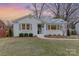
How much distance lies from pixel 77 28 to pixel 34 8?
19.7 inches

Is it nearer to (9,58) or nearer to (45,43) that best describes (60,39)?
(45,43)

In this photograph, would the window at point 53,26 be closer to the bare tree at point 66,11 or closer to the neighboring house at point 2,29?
the bare tree at point 66,11

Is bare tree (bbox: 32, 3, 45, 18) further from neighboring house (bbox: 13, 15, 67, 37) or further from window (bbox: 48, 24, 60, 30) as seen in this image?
window (bbox: 48, 24, 60, 30)

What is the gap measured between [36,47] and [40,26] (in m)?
0.23

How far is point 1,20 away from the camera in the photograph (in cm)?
558

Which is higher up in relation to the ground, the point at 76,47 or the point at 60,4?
the point at 60,4

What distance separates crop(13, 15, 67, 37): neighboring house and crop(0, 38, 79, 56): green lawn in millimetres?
85

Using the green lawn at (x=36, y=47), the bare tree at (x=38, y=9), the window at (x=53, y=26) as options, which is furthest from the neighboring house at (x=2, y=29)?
the window at (x=53, y=26)

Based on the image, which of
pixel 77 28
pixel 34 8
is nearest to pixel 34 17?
pixel 34 8

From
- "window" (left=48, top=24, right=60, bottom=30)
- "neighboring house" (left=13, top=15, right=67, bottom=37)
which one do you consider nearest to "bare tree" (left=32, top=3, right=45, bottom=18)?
"neighboring house" (left=13, top=15, right=67, bottom=37)

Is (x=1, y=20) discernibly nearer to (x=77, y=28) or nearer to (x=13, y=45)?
(x=13, y=45)

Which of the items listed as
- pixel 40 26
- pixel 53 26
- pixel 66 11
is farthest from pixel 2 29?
pixel 66 11

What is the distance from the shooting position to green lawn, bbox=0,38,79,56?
5.57 meters

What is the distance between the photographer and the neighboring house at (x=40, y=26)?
220 inches
